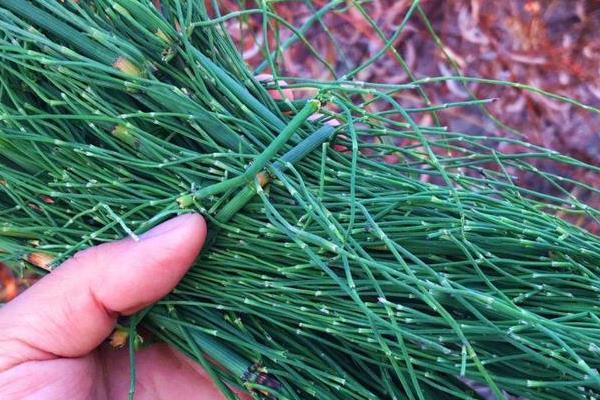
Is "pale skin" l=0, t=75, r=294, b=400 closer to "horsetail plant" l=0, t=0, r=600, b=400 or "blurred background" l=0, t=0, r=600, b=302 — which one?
"horsetail plant" l=0, t=0, r=600, b=400

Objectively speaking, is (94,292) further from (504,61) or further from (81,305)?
(504,61)

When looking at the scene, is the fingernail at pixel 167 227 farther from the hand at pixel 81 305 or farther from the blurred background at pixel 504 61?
the blurred background at pixel 504 61

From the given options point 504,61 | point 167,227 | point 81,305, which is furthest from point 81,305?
point 504,61

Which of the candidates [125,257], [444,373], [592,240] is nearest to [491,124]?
[592,240]

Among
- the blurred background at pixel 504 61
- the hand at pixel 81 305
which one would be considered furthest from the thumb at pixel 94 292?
the blurred background at pixel 504 61

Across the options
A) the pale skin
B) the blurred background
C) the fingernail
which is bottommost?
the pale skin

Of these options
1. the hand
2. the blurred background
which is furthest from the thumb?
the blurred background
